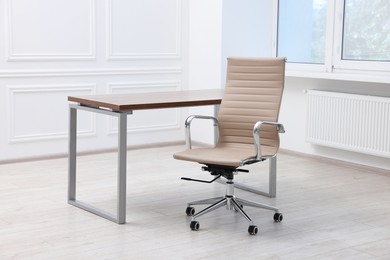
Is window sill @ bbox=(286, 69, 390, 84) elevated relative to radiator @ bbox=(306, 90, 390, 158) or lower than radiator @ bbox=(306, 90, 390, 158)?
elevated

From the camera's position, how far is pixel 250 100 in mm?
4641

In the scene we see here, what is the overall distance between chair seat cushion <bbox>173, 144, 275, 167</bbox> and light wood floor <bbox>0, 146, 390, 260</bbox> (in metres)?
0.44

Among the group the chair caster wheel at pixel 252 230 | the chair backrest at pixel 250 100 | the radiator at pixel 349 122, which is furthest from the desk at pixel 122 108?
the radiator at pixel 349 122

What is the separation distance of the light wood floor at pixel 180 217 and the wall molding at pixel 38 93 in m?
0.27

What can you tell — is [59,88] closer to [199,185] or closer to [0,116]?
[0,116]

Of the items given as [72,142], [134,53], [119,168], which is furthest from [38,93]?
[119,168]

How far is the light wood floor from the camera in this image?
3863 millimetres

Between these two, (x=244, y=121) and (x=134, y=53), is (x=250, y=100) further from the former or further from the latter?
(x=134, y=53)

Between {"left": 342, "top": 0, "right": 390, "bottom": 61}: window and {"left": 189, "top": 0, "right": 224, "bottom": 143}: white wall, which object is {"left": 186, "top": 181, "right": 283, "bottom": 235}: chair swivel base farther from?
{"left": 189, "top": 0, "right": 224, "bottom": 143}: white wall

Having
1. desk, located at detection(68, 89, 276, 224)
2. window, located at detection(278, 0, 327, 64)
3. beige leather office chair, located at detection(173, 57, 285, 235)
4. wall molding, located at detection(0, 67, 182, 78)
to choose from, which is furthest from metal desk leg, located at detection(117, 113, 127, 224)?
window, located at detection(278, 0, 327, 64)

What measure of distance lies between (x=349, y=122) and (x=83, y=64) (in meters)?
2.63

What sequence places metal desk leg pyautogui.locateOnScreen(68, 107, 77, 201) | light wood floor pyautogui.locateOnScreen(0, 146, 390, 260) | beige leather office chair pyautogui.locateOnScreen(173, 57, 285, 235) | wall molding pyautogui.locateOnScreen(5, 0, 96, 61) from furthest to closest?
wall molding pyautogui.locateOnScreen(5, 0, 96, 61) → metal desk leg pyautogui.locateOnScreen(68, 107, 77, 201) → beige leather office chair pyautogui.locateOnScreen(173, 57, 285, 235) → light wood floor pyautogui.locateOnScreen(0, 146, 390, 260)

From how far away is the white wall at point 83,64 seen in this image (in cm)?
624

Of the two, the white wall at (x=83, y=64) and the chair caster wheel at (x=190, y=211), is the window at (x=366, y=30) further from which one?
the chair caster wheel at (x=190, y=211)
